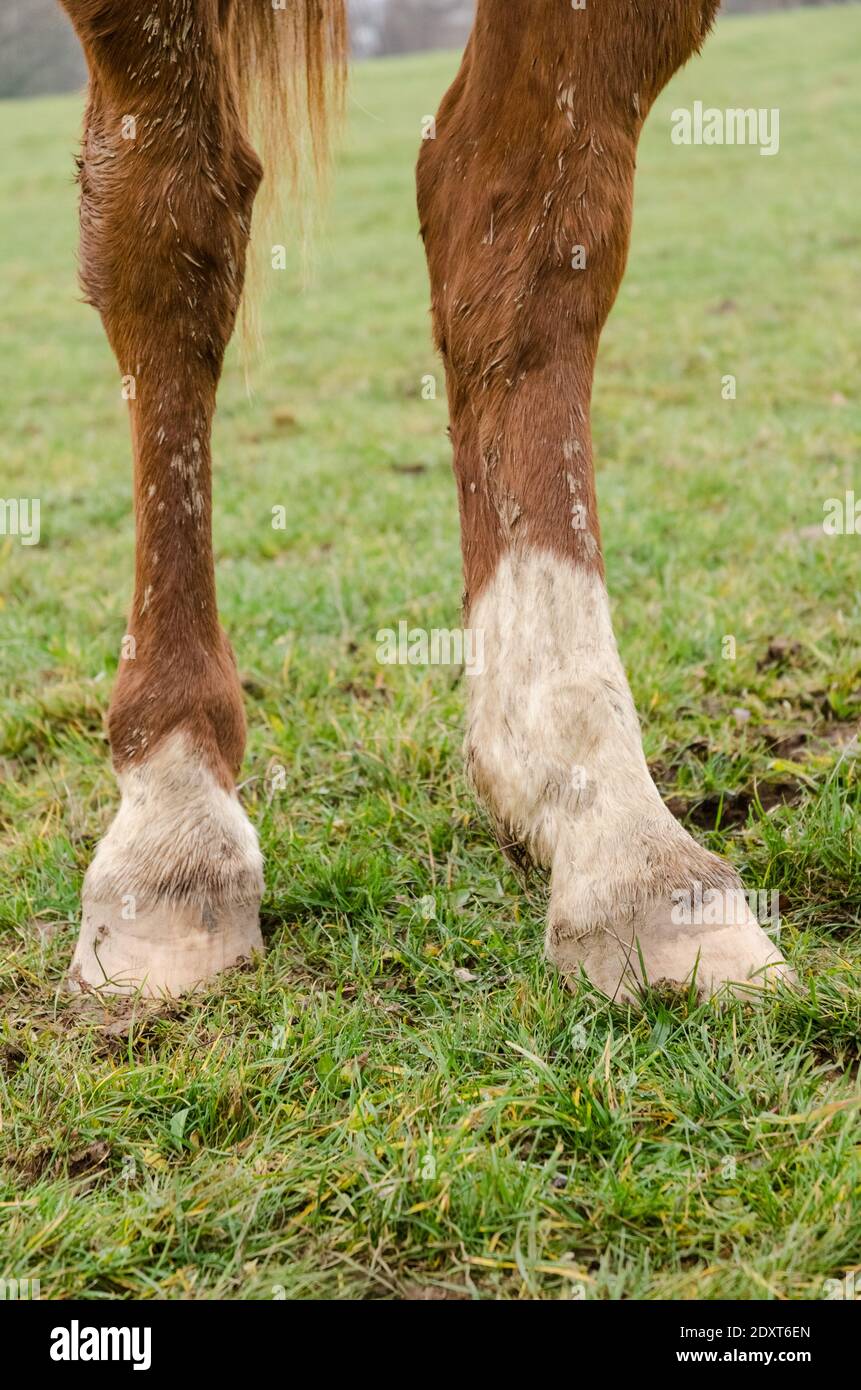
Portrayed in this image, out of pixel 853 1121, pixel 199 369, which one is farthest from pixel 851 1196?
pixel 199 369

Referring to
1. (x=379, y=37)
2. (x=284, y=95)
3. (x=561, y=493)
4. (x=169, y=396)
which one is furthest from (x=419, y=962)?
(x=379, y=37)

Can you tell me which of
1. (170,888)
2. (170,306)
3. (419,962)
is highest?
(170,306)

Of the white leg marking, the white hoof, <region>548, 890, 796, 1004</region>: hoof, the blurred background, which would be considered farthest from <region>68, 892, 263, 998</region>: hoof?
the blurred background

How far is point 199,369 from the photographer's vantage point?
1.93 meters

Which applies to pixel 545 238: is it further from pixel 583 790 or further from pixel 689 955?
pixel 689 955

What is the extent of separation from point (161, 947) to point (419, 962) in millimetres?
372

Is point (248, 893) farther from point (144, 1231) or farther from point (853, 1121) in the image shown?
point (853, 1121)

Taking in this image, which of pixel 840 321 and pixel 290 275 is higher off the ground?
pixel 290 275

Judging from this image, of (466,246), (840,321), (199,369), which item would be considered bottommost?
(199,369)

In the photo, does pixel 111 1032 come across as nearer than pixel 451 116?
Yes

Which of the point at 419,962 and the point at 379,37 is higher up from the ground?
the point at 379,37

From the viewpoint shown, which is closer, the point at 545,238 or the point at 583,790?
the point at 583,790

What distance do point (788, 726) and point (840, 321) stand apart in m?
5.85

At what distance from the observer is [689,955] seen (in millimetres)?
1517
